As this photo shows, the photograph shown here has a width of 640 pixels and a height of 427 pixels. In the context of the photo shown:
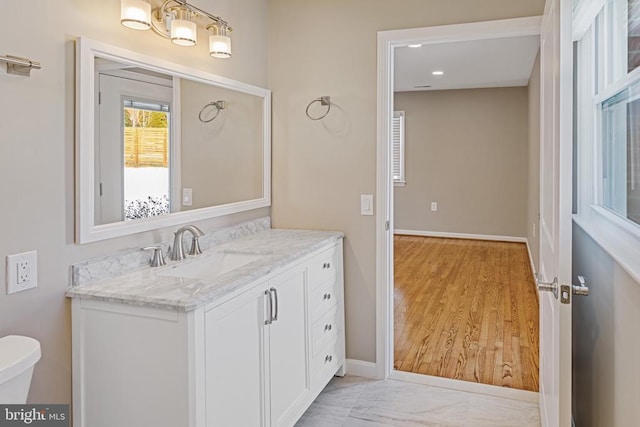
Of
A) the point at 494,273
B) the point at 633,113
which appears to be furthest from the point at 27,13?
the point at 494,273

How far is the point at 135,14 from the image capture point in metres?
1.93

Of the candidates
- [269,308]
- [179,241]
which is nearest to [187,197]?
[179,241]

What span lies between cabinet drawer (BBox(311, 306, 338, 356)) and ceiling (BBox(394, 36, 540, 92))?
249 cm

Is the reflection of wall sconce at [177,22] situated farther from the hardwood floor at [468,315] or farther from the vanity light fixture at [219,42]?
the hardwood floor at [468,315]

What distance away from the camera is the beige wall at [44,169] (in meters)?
1.57

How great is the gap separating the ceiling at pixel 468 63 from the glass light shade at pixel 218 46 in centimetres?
215

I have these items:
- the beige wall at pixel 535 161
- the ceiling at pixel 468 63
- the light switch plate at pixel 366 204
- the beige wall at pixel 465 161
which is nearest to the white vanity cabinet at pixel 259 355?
the light switch plate at pixel 366 204

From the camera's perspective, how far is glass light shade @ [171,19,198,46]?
220cm

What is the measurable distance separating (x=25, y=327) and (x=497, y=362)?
8.96ft

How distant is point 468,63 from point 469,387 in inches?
166

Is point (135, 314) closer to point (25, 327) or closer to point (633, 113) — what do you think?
point (25, 327)

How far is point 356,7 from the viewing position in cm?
297

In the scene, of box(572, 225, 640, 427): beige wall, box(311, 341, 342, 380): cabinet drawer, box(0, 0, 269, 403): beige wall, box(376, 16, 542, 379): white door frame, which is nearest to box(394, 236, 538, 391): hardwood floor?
box(376, 16, 542, 379): white door frame

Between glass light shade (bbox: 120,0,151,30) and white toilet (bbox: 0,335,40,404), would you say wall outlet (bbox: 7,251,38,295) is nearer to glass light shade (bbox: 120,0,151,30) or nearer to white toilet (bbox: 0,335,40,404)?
white toilet (bbox: 0,335,40,404)
